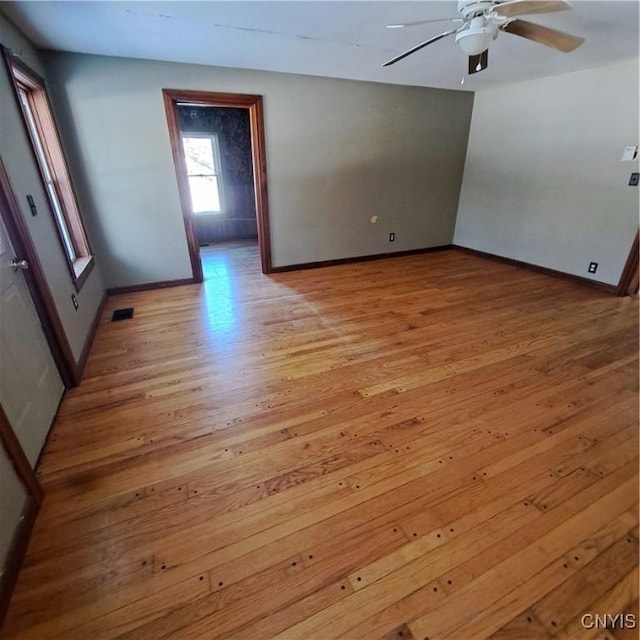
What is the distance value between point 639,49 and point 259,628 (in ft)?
15.7

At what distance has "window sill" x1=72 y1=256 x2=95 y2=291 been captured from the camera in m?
2.70

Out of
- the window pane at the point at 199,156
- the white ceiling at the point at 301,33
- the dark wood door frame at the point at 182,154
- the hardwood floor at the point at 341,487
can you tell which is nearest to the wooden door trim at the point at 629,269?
the hardwood floor at the point at 341,487

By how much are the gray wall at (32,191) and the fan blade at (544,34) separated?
305cm

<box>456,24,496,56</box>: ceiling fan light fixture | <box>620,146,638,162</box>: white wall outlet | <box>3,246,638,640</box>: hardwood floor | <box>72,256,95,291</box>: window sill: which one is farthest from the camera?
<box>620,146,638,162</box>: white wall outlet

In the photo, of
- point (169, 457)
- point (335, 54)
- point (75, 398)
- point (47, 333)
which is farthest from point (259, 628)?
point (335, 54)

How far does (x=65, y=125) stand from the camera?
3072mm

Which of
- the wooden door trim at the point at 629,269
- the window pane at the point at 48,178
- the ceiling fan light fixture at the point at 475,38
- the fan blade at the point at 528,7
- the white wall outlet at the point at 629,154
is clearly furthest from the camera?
the wooden door trim at the point at 629,269

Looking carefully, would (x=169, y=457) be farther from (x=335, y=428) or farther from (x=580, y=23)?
(x=580, y=23)

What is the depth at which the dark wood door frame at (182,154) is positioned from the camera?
335 cm

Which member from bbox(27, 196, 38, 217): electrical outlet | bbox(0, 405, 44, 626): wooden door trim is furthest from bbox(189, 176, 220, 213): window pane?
bbox(0, 405, 44, 626): wooden door trim

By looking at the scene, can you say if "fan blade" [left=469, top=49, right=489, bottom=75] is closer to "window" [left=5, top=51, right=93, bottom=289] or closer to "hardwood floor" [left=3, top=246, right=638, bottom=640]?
"hardwood floor" [left=3, top=246, right=638, bottom=640]

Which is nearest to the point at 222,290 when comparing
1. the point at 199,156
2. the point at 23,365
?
the point at 23,365

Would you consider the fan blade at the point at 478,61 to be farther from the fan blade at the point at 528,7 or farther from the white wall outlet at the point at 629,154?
the white wall outlet at the point at 629,154

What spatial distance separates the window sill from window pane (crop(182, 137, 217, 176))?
130 inches
